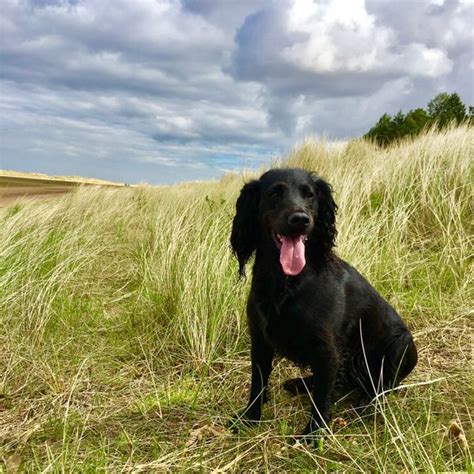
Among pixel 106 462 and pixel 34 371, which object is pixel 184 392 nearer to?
pixel 106 462

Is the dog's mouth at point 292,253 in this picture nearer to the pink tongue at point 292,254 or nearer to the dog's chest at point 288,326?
the pink tongue at point 292,254

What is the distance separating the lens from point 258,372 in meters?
2.38

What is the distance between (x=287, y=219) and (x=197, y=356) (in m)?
1.36

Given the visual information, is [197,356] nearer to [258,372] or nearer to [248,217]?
[258,372]

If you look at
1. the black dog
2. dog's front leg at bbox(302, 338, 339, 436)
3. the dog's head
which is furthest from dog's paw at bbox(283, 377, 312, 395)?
the dog's head

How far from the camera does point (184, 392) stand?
265cm

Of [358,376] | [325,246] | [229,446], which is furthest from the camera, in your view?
[358,376]

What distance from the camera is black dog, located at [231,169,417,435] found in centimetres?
216

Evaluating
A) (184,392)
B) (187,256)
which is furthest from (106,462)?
(187,256)

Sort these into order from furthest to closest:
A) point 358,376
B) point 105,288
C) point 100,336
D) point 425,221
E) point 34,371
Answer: point 425,221
point 105,288
point 100,336
point 34,371
point 358,376

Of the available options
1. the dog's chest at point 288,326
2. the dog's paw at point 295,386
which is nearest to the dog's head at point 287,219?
the dog's chest at point 288,326

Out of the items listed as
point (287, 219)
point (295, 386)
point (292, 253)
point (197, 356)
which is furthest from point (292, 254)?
point (197, 356)

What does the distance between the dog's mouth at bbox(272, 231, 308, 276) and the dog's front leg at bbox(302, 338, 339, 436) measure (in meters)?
0.39

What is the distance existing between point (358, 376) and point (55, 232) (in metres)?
4.53
